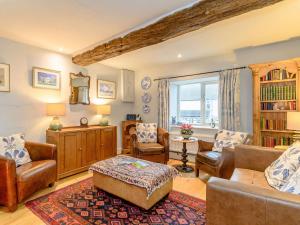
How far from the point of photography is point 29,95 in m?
3.34

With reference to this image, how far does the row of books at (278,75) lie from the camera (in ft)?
9.52

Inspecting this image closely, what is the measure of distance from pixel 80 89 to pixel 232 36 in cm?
330

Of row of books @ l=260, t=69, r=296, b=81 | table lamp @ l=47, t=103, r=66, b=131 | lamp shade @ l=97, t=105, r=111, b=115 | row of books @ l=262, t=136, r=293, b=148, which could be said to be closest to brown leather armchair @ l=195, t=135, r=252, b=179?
row of books @ l=262, t=136, r=293, b=148

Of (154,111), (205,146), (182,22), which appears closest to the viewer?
(182,22)

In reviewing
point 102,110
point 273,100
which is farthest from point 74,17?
point 273,100

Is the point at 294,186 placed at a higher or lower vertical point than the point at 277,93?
lower

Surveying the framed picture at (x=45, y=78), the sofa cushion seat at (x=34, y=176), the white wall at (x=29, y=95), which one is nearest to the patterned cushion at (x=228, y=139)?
the sofa cushion seat at (x=34, y=176)

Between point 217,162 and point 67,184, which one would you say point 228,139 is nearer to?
point 217,162

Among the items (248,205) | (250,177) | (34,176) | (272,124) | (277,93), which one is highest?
(277,93)

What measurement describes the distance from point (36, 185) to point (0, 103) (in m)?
1.57

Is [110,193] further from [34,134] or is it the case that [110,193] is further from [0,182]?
[34,134]

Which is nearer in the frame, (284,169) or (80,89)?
(284,169)

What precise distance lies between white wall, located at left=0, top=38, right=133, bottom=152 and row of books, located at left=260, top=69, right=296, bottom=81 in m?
3.82

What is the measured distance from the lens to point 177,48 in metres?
3.58
